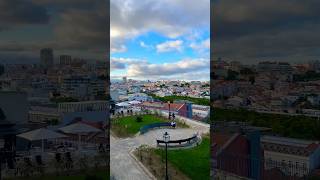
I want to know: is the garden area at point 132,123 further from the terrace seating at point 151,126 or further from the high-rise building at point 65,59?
the high-rise building at point 65,59

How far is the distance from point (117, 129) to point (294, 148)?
667 inches

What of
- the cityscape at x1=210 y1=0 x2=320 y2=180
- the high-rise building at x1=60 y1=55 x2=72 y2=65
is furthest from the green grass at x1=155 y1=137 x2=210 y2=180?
the high-rise building at x1=60 y1=55 x2=72 y2=65

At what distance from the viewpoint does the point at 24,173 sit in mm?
5270

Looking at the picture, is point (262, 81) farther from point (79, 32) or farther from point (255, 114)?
point (79, 32)

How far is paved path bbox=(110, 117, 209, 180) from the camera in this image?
12273 mm

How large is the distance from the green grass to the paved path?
1346 millimetres

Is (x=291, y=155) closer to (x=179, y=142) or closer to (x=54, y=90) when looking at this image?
(x=54, y=90)

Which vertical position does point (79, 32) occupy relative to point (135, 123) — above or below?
above

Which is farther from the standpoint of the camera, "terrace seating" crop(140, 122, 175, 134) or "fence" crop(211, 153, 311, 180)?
"terrace seating" crop(140, 122, 175, 134)

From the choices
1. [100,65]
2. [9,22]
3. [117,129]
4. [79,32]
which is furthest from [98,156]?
[117,129]

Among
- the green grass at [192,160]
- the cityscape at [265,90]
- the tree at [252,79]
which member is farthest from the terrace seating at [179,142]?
the tree at [252,79]

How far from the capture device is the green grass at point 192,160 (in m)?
13.4

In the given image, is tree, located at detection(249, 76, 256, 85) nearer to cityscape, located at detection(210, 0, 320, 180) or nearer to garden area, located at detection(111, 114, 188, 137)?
cityscape, located at detection(210, 0, 320, 180)

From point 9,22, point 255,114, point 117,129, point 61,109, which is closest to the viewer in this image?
point 9,22
